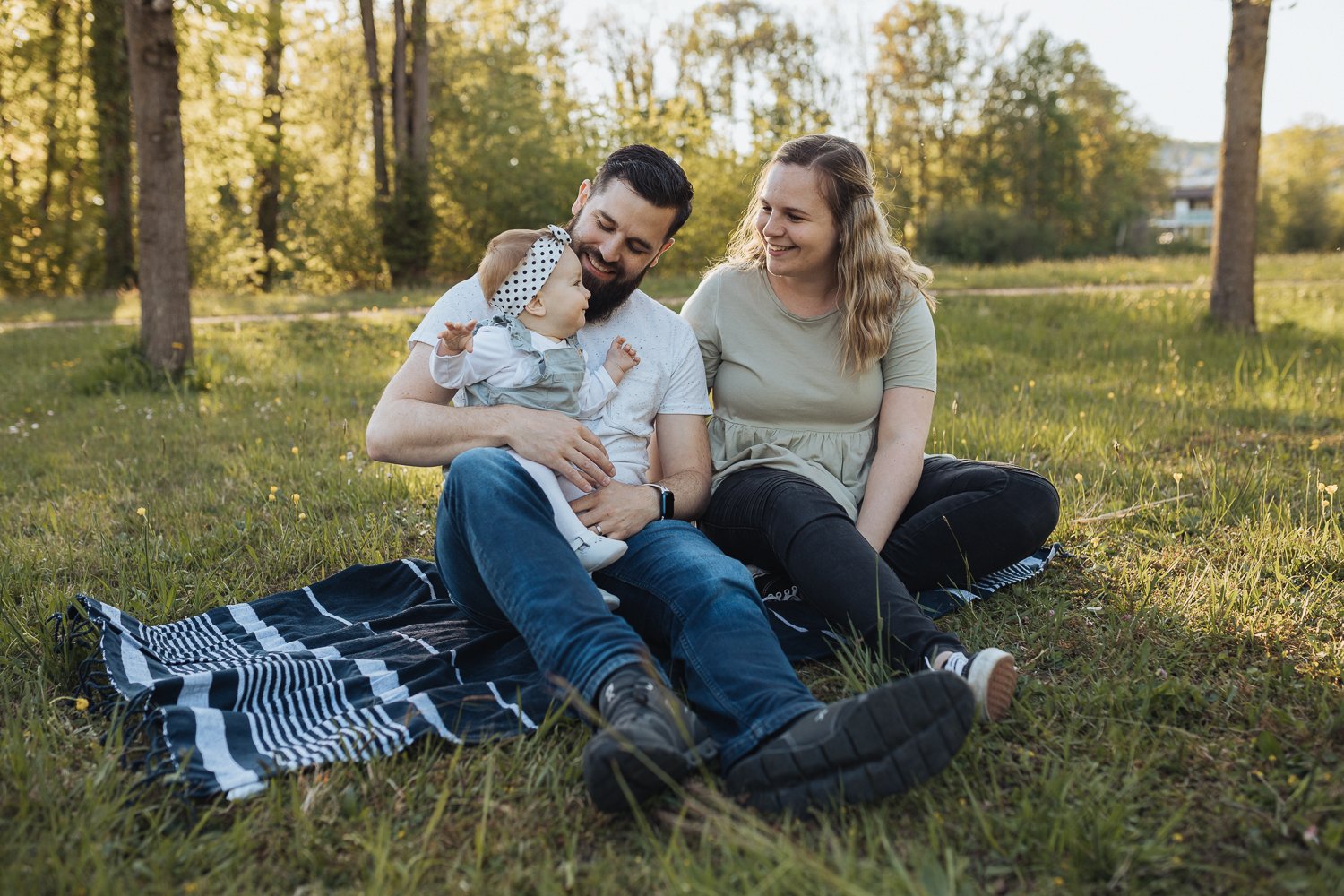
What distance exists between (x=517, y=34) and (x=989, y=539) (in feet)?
88.4

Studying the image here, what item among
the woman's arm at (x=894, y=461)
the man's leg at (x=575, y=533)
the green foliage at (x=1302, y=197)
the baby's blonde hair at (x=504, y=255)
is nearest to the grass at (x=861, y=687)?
the woman's arm at (x=894, y=461)

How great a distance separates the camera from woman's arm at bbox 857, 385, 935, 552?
3.03 metres

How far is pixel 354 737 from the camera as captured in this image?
219 centimetres

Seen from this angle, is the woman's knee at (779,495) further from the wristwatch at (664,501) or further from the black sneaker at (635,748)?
the black sneaker at (635,748)

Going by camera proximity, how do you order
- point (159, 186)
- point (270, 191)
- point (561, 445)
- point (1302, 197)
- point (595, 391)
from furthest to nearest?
point (1302, 197) → point (270, 191) → point (159, 186) → point (595, 391) → point (561, 445)

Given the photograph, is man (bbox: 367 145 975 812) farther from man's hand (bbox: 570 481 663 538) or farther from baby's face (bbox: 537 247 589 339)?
baby's face (bbox: 537 247 589 339)

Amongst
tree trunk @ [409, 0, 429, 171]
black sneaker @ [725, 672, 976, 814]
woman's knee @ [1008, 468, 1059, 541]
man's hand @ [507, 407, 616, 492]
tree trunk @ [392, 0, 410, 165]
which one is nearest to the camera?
black sneaker @ [725, 672, 976, 814]

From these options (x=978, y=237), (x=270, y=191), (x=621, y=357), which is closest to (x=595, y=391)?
(x=621, y=357)

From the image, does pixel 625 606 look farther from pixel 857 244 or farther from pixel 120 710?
pixel 857 244

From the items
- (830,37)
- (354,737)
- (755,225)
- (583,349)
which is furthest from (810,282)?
(830,37)

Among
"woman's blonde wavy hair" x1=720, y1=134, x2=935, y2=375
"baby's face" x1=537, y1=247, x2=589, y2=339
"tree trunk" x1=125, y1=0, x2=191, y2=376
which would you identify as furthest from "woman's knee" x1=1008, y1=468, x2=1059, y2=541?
"tree trunk" x1=125, y1=0, x2=191, y2=376

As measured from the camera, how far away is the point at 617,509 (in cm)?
270

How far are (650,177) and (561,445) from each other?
0.84 m

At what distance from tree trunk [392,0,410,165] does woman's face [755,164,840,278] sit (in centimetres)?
1698
